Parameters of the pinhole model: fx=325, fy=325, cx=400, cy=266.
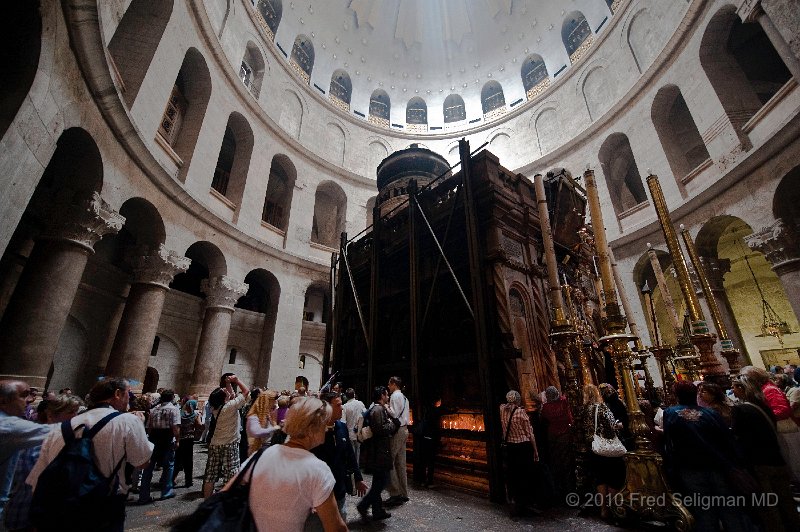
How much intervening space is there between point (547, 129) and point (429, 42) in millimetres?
13553

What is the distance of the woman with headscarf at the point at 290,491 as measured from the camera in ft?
5.02

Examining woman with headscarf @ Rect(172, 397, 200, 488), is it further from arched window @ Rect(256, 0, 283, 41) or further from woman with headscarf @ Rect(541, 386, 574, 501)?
→ arched window @ Rect(256, 0, 283, 41)

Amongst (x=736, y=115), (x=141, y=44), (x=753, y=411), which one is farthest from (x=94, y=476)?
(x=736, y=115)

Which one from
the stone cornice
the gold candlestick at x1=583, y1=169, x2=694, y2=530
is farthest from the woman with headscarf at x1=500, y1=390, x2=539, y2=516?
the stone cornice

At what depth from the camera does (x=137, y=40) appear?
381 inches

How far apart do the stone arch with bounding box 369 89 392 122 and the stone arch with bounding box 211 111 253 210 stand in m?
11.1

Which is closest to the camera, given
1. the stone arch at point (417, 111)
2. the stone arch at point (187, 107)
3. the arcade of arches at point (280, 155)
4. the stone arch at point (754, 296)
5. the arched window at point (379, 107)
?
the arcade of arches at point (280, 155)

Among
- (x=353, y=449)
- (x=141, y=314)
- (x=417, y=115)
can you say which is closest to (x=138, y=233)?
(x=141, y=314)

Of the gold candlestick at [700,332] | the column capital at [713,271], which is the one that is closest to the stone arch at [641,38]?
the column capital at [713,271]

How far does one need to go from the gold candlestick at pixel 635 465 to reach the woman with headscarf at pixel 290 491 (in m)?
3.32

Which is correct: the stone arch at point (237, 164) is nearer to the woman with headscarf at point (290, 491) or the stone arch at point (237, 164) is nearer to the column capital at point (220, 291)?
the column capital at point (220, 291)

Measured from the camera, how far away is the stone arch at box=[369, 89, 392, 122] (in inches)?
940

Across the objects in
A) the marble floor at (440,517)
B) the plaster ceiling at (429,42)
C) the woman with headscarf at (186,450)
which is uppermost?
the plaster ceiling at (429,42)

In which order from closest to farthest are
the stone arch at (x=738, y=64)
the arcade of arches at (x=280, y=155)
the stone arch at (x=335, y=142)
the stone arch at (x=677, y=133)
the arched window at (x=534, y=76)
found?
1. the arcade of arches at (x=280, y=155)
2. the stone arch at (x=738, y=64)
3. the stone arch at (x=677, y=133)
4. the stone arch at (x=335, y=142)
5. the arched window at (x=534, y=76)
